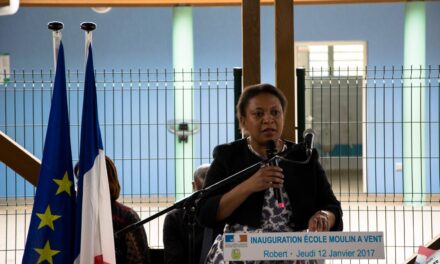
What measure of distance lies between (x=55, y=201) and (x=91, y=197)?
0.17 m

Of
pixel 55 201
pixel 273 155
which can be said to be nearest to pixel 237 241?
pixel 273 155

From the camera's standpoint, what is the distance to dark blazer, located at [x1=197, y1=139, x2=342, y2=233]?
3707 millimetres

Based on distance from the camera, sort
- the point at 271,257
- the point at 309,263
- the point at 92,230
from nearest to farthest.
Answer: the point at 271,257 → the point at 309,263 → the point at 92,230

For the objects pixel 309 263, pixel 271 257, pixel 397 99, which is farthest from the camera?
pixel 397 99

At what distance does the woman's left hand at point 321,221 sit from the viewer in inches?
142

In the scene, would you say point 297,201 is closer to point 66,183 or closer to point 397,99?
point 66,183

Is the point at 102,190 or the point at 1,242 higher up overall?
the point at 102,190

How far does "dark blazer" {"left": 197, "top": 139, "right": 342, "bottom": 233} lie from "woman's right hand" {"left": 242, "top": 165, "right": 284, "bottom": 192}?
0.11 m

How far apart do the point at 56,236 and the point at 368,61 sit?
11586 millimetres

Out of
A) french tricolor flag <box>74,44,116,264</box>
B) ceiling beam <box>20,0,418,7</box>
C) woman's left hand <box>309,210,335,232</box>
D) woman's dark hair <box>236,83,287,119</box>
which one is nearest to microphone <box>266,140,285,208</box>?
woman's left hand <box>309,210,335,232</box>

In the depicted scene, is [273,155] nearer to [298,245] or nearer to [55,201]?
[298,245]

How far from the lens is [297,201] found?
3730mm

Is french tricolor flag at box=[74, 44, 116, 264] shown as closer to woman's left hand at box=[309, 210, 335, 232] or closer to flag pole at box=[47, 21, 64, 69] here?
flag pole at box=[47, 21, 64, 69]

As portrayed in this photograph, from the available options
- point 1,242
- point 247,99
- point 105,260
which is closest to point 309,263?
point 247,99
